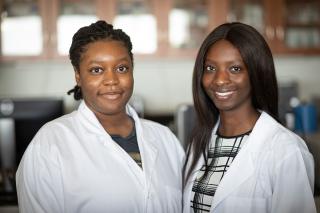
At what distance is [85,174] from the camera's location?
49.3 inches

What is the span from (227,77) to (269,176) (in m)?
0.34

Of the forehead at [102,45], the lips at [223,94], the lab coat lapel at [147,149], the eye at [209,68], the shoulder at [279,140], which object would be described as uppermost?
the forehead at [102,45]

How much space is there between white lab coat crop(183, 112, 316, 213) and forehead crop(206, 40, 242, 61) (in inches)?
8.7

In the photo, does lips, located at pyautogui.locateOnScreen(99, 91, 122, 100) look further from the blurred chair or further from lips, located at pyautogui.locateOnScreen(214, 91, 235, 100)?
the blurred chair

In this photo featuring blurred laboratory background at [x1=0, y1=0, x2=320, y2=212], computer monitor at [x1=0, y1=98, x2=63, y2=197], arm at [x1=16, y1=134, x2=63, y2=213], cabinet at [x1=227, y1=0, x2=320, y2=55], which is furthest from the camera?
cabinet at [x1=227, y1=0, x2=320, y2=55]

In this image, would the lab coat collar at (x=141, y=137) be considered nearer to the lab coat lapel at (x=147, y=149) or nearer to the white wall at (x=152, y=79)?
the lab coat lapel at (x=147, y=149)

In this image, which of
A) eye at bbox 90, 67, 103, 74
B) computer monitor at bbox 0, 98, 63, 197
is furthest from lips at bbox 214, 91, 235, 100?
computer monitor at bbox 0, 98, 63, 197

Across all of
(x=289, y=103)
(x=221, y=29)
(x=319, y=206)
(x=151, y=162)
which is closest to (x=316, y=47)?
(x=289, y=103)

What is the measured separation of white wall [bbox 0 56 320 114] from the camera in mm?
3590

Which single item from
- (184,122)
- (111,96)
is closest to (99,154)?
(111,96)

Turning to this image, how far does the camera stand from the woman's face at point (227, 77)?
140cm

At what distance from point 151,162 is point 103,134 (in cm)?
18

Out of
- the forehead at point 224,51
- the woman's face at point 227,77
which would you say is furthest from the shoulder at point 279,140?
the forehead at point 224,51

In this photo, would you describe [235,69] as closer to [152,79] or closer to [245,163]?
[245,163]
